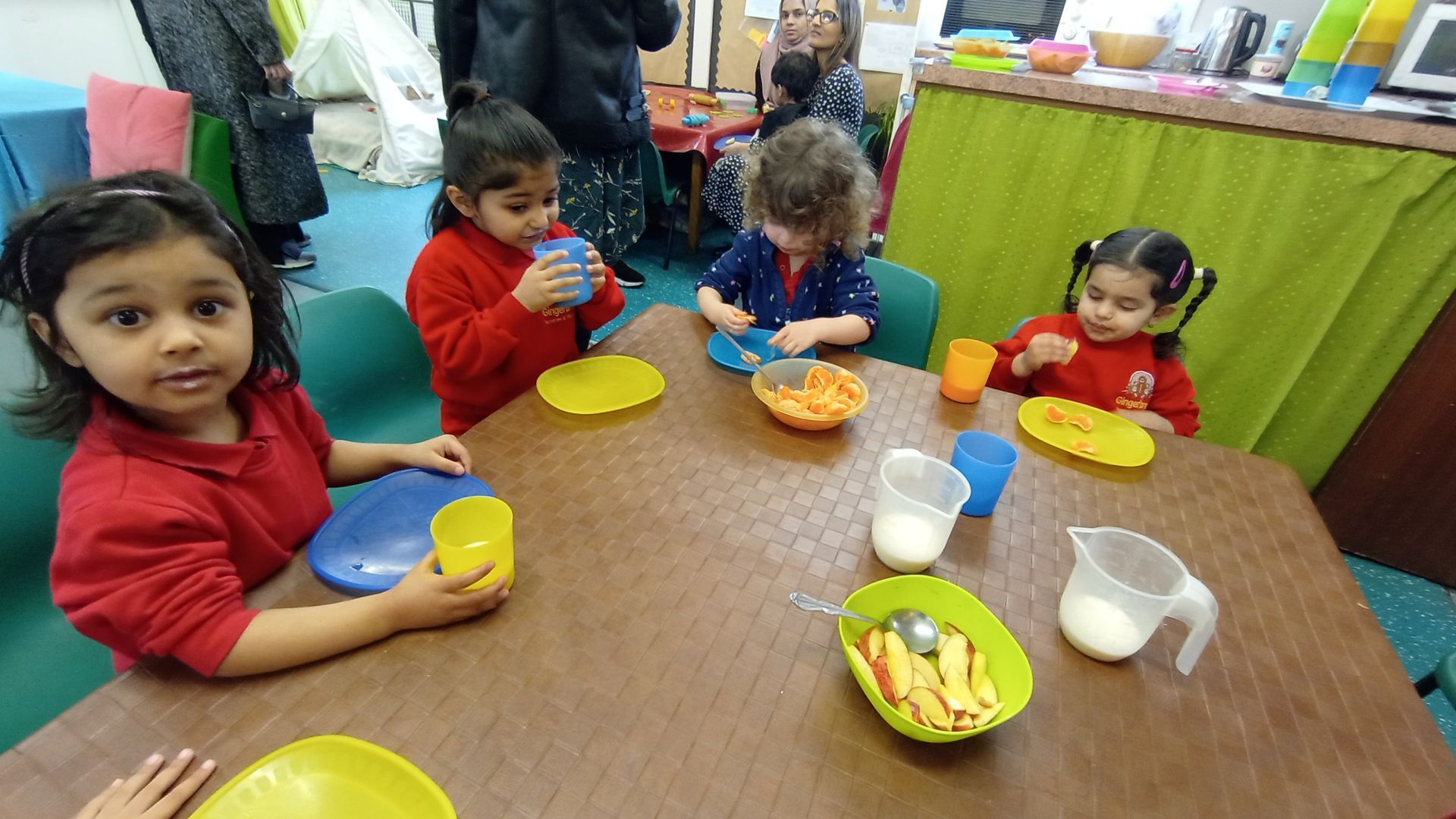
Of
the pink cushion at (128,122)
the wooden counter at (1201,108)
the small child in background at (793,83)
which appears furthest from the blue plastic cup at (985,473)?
the pink cushion at (128,122)

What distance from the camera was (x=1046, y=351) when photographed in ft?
4.60

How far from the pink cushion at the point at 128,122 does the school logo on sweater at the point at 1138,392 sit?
3535 millimetres

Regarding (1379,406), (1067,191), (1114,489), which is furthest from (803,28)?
(1114,489)

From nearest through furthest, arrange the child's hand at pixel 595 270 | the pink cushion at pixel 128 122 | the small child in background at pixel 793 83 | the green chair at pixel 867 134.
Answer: the child's hand at pixel 595 270, the pink cushion at pixel 128 122, the small child in background at pixel 793 83, the green chair at pixel 867 134

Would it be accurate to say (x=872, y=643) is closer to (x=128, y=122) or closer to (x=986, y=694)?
(x=986, y=694)

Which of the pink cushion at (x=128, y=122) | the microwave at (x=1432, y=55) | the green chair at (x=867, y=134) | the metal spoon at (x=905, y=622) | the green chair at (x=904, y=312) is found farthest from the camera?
the green chair at (x=867, y=134)

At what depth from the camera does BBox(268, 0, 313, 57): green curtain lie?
5.58 m

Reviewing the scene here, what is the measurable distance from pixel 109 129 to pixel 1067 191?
3827 mm

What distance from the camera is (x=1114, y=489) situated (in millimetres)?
1074

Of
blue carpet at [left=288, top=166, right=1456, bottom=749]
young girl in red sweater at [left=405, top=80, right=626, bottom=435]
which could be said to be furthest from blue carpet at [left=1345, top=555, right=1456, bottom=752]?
young girl in red sweater at [left=405, top=80, right=626, bottom=435]

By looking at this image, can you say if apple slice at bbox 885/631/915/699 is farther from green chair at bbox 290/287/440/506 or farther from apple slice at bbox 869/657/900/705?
green chair at bbox 290/287/440/506

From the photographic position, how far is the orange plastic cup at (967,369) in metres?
1.23

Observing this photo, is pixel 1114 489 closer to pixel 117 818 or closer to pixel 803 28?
pixel 117 818

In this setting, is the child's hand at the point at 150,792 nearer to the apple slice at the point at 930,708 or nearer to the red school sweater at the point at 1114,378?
the apple slice at the point at 930,708
